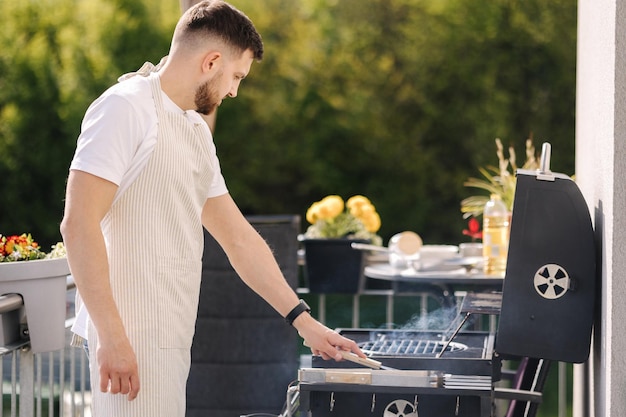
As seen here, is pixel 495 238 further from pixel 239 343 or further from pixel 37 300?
pixel 37 300

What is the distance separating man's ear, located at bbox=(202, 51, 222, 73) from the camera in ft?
6.59

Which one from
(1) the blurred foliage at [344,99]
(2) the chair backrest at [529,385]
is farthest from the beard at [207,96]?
(1) the blurred foliage at [344,99]

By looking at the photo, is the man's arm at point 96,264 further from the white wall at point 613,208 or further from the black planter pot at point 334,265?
the black planter pot at point 334,265

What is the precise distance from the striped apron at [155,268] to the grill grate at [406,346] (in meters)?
0.55

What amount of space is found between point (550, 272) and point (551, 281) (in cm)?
2

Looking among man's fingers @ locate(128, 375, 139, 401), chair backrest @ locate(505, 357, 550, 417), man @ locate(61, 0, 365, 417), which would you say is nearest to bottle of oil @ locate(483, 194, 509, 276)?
chair backrest @ locate(505, 357, 550, 417)

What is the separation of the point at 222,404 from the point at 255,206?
20.0 feet

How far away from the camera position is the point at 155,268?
193 cm

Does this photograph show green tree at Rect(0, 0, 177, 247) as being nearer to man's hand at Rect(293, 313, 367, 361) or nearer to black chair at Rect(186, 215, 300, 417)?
black chair at Rect(186, 215, 300, 417)

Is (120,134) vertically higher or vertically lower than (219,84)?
lower

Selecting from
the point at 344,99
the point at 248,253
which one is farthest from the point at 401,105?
the point at 248,253

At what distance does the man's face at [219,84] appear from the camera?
203cm

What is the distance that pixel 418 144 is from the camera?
9242 millimetres

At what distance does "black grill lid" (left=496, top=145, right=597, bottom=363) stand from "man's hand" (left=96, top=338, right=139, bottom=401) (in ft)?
2.86
